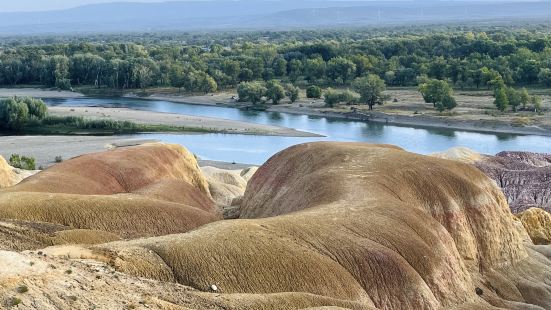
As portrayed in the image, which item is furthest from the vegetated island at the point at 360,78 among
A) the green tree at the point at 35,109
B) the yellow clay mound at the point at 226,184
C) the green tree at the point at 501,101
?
the yellow clay mound at the point at 226,184

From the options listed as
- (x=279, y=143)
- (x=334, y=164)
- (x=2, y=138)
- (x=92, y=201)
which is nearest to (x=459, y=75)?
(x=279, y=143)

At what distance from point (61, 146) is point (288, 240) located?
6637cm

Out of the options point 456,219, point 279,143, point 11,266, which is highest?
point 11,266

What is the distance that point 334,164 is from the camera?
4309 cm

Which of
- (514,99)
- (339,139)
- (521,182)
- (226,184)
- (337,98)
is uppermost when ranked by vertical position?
(521,182)

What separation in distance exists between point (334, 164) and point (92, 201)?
13.2 m

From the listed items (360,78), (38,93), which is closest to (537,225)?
(360,78)

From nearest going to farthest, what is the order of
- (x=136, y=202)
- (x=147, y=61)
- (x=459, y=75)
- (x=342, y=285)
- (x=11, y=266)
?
(x=11, y=266), (x=342, y=285), (x=136, y=202), (x=459, y=75), (x=147, y=61)

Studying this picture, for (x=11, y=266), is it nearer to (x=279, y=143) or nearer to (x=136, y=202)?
(x=136, y=202)

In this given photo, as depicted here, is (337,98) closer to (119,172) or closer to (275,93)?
(275,93)

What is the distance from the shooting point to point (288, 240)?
30.6m

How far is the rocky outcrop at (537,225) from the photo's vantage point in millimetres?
48000

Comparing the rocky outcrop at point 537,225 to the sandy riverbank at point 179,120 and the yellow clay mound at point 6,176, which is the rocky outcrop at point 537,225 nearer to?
the yellow clay mound at point 6,176

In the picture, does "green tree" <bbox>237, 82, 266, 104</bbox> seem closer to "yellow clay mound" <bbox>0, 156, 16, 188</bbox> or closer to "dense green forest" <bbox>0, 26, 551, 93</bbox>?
"dense green forest" <bbox>0, 26, 551, 93</bbox>
